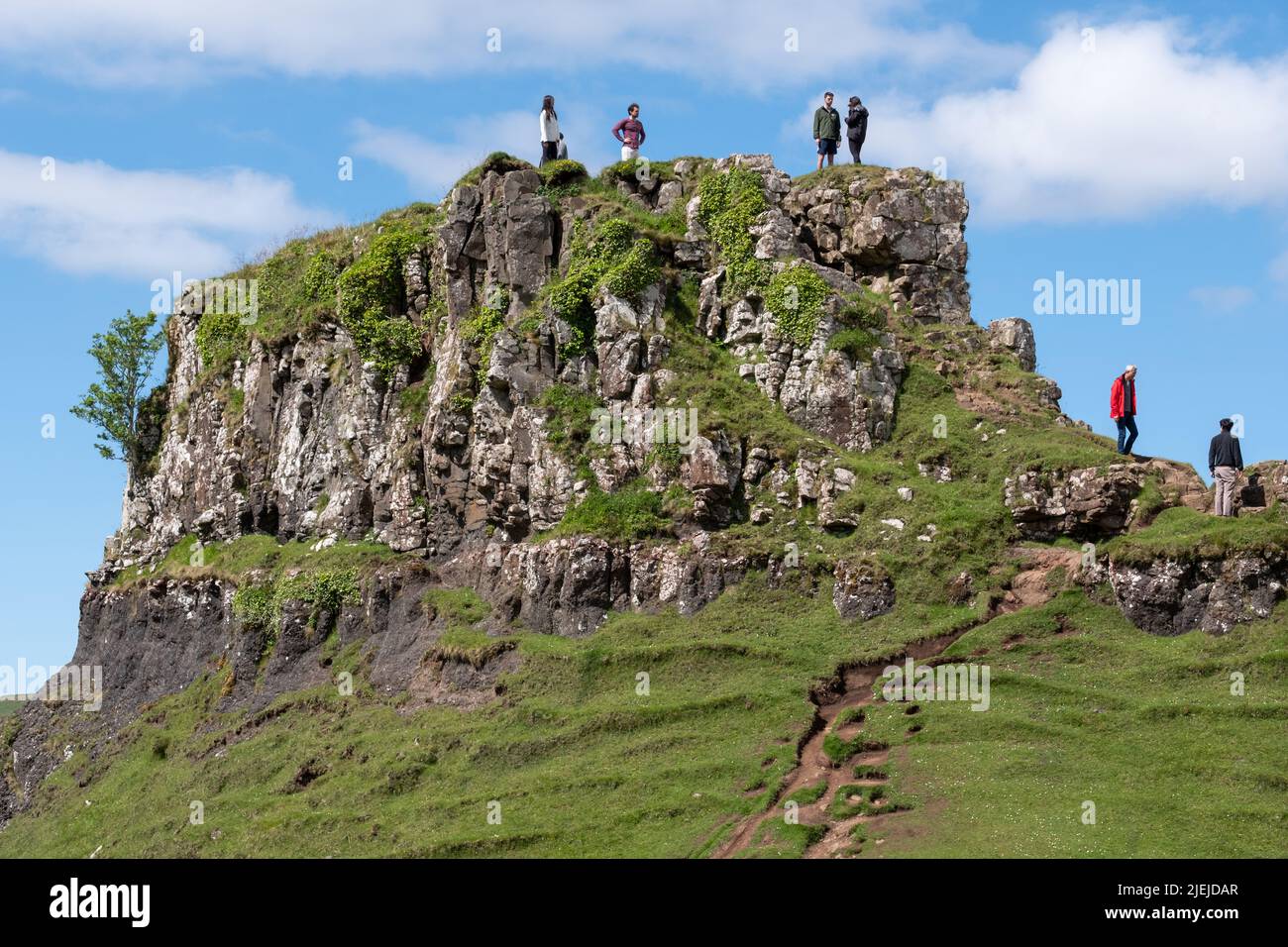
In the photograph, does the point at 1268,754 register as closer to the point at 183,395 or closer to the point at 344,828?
the point at 344,828

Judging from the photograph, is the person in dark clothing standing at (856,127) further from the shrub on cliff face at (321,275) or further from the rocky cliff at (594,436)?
the shrub on cliff face at (321,275)

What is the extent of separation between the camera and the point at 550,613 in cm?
4466

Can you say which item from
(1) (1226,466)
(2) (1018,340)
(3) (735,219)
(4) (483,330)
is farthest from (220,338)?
(1) (1226,466)

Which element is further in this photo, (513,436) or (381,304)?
(381,304)

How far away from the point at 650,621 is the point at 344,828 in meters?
10.4

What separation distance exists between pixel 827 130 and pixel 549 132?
1039cm

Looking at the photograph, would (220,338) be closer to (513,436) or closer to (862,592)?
(513,436)

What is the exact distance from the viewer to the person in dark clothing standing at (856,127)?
174ft

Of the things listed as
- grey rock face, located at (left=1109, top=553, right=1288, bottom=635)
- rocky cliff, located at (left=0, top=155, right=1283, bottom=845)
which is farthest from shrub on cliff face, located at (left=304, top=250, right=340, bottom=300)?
grey rock face, located at (left=1109, top=553, right=1288, bottom=635)

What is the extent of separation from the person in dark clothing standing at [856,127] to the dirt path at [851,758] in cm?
1845

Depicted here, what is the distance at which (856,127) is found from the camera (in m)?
53.1

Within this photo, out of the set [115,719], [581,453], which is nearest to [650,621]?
[581,453]

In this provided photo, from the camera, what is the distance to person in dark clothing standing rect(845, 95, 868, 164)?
53125 millimetres

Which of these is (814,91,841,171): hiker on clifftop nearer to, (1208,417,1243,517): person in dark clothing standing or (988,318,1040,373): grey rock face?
(988,318,1040,373): grey rock face
